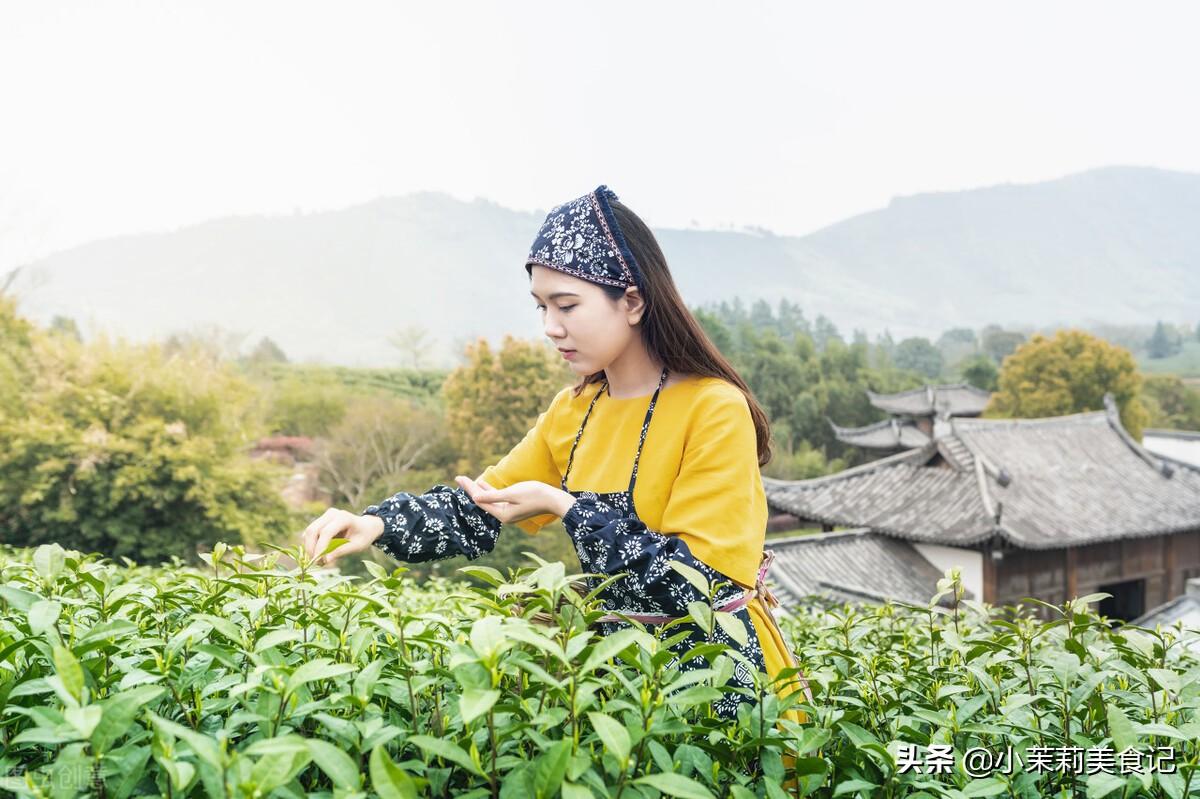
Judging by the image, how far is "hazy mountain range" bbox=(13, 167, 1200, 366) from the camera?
10375 centimetres

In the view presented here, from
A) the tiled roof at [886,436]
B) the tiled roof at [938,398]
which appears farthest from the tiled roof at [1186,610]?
the tiled roof at [938,398]

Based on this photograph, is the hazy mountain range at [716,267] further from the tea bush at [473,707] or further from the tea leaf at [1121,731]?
the tea leaf at [1121,731]

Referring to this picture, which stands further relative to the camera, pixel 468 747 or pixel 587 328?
pixel 587 328

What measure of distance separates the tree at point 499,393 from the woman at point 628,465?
1796 centimetres

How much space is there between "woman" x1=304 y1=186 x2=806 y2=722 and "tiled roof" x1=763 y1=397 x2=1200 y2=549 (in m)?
10.6

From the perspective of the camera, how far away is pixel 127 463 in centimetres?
1097

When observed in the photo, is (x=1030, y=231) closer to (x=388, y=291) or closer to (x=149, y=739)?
(x=388, y=291)

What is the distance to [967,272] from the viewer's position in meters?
138

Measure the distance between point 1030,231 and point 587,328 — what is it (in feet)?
538

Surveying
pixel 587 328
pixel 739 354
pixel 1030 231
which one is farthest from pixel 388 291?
pixel 587 328

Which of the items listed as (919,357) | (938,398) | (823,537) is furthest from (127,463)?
(919,357)

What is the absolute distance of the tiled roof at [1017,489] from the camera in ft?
39.2

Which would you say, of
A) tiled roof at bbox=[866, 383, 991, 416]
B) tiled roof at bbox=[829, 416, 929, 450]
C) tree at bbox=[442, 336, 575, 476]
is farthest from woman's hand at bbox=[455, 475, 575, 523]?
tiled roof at bbox=[866, 383, 991, 416]

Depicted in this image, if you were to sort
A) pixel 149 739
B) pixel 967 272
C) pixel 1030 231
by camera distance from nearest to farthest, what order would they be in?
pixel 149 739, pixel 967 272, pixel 1030 231
